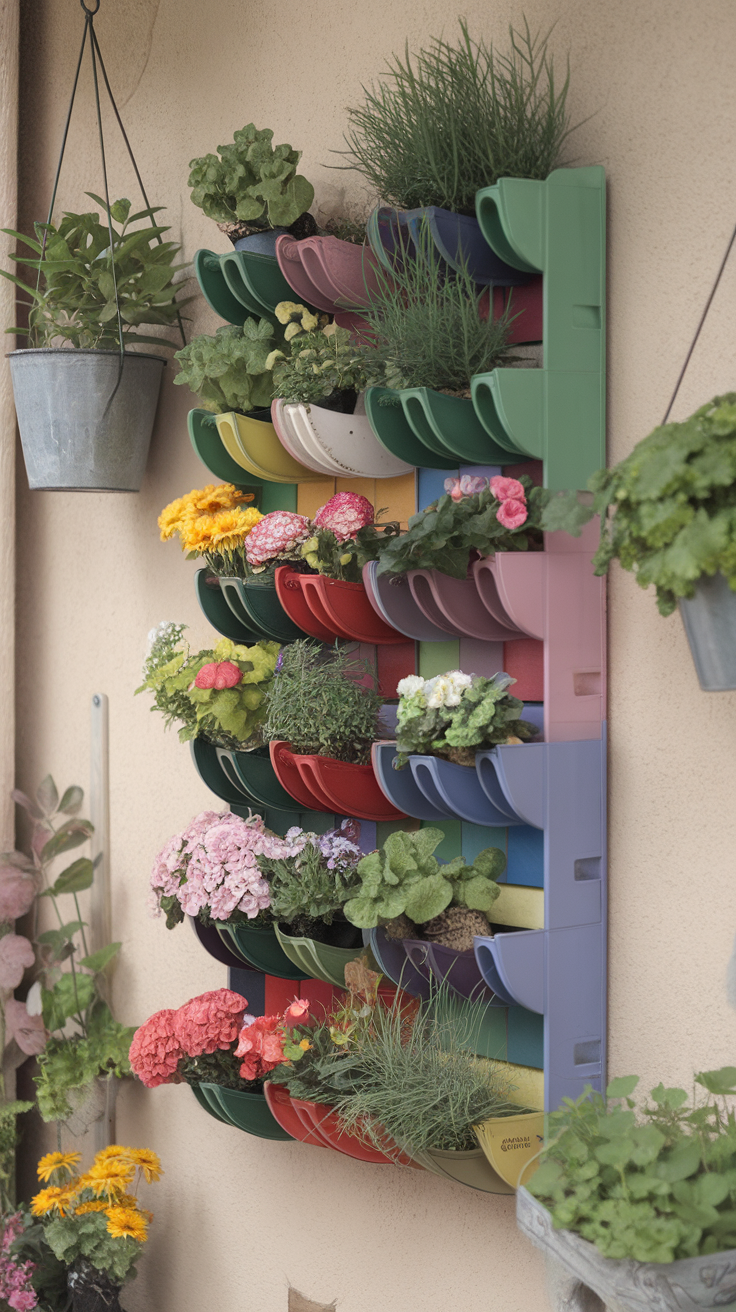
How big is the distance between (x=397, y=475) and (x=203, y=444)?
35 centimetres

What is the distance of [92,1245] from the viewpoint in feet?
7.25

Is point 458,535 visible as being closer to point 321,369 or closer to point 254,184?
point 321,369

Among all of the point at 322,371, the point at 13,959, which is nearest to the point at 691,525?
the point at 322,371

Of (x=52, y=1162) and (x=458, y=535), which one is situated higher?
(x=458, y=535)

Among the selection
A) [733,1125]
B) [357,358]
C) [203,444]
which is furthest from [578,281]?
[733,1125]

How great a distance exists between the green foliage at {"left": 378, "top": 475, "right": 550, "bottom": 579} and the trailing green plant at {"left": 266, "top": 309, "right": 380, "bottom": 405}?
10.9 inches

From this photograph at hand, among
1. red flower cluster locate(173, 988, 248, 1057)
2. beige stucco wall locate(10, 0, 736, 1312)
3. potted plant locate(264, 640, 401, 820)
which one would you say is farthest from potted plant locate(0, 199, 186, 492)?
red flower cluster locate(173, 988, 248, 1057)

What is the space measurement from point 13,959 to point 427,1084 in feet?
4.47

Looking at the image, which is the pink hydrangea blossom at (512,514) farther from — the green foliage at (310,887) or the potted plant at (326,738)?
the green foliage at (310,887)

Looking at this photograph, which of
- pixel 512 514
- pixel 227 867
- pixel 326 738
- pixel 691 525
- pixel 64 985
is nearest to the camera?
pixel 691 525

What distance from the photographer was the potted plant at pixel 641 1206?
1249mm

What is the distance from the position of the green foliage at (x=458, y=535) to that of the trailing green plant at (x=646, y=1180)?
0.67 m

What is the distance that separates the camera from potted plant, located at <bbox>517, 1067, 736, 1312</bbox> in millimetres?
1249

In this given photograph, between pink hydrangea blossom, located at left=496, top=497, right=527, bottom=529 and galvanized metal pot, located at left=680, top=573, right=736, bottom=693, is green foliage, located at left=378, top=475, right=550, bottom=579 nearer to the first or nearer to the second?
pink hydrangea blossom, located at left=496, top=497, right=527, bottom=529
